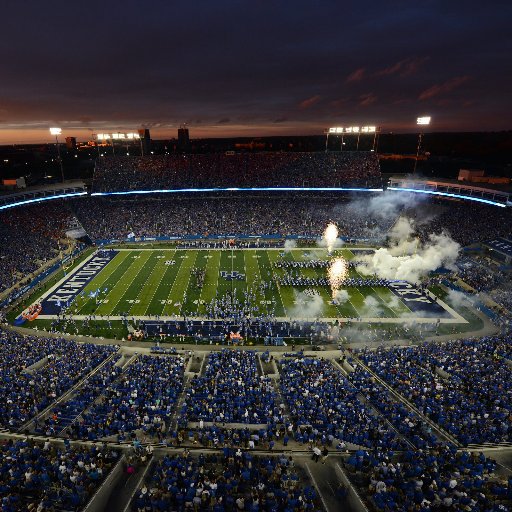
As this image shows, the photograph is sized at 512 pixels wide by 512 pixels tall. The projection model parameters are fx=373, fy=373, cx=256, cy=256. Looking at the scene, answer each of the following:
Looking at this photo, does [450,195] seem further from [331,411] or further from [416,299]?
[331,411]

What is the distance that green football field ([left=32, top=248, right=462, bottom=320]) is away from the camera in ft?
88.9

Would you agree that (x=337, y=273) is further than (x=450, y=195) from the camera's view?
No

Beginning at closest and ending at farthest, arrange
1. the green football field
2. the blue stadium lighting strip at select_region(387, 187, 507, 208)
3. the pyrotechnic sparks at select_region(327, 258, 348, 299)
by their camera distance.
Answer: the green football field
the pyrotechnic sparks at select_region(327, 258, 348, 299)
the blue stadium lighting strip at select_region(387, 187, 507, 208)

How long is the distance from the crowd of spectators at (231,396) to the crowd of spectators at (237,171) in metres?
41.9

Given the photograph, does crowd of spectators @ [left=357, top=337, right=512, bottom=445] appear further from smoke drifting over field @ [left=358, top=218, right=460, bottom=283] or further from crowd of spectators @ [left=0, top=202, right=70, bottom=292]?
crowd of spectators @ [left=0, top=202, right=70, bottom=292]

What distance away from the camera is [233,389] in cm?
1525

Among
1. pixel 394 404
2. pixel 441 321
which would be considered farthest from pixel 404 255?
pixel 394 404

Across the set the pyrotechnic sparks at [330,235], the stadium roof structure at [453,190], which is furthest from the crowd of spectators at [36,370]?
Result: the stadium roof structure at [453,190]

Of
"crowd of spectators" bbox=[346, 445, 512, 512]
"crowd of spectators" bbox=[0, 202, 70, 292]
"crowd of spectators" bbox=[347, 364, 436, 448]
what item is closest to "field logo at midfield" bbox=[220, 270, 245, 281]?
"crowd of spectators" bbox=[347, 364, 436, 448]

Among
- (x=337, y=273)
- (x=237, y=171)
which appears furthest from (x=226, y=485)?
(x=237, y=171)

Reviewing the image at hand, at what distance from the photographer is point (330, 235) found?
45500 mm

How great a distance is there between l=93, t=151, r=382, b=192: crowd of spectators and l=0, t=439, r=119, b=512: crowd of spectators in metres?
46.6

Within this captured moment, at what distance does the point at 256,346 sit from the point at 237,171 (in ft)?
135

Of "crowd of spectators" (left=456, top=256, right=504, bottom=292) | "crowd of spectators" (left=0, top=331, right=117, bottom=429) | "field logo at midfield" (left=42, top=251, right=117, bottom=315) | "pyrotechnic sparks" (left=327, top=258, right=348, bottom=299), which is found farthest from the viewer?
"pyrotechnic sparks" (left=327, top=258, right=348, bottom=299)
